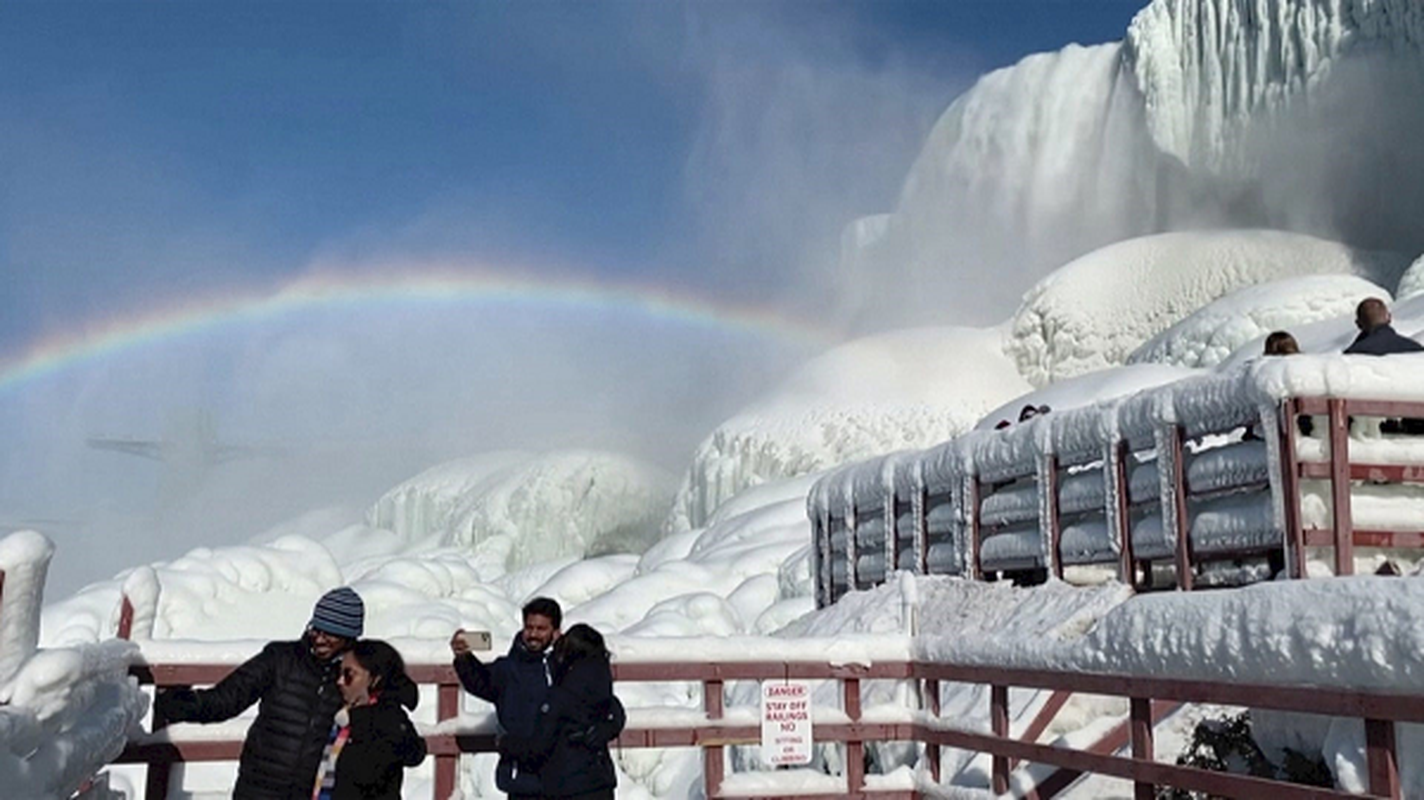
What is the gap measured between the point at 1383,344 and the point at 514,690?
5.66m

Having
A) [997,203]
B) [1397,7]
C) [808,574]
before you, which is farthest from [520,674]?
[997,203]

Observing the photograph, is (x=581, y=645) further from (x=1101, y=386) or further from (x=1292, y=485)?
(x=1101, y=386)

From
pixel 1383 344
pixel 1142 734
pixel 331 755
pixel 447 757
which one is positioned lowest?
pixel 447 757

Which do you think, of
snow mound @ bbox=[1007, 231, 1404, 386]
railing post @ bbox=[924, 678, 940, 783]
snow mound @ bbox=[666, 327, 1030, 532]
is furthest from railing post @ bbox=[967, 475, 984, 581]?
snow mound @ bbox=[1007, 231, 1404, 386]

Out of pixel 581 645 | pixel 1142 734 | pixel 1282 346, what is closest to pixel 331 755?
pixel 581 645

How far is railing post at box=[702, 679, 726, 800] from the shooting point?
7.29 m

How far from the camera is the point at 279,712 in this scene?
15.9 feet

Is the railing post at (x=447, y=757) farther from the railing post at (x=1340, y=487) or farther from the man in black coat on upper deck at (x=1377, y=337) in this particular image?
the man in black coat on upper deck at (x=1377, y=337)

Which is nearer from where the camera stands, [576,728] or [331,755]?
[331,755]

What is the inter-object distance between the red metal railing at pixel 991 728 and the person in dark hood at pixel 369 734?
1.77 m

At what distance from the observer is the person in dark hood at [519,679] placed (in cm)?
575

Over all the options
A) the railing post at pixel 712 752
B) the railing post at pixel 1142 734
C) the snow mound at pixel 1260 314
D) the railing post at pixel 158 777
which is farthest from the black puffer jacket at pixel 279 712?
the snow mound at pixel 1260 314

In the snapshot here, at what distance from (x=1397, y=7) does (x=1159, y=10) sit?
42.0 feet

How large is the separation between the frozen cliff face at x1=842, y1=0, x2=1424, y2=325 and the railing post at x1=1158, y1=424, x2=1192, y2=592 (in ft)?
151
